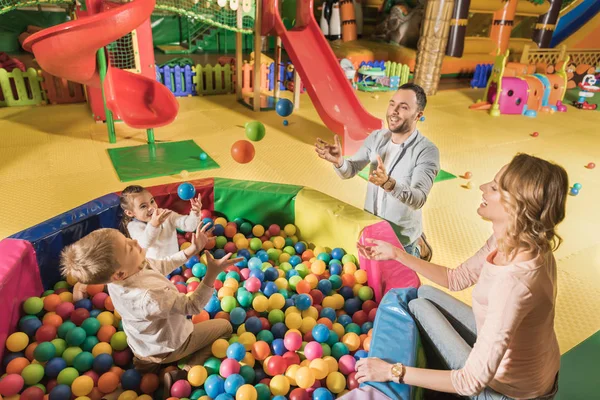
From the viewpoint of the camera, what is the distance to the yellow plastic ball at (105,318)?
1827 mm

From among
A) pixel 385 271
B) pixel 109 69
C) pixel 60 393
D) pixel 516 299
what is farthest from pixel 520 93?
pixel 60 393

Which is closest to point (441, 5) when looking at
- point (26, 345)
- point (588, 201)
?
point (588, 201)

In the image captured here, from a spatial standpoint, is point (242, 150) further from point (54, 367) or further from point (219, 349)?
point (54, 367)

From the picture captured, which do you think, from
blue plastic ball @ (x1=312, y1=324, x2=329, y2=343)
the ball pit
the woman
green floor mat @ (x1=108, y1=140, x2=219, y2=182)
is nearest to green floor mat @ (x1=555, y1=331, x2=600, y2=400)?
the woman

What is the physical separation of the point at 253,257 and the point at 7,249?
108 cm

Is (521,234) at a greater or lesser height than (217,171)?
greater

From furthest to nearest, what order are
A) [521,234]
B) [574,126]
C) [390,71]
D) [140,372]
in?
[390,71]
[574,126]
[140,372]
[521,234]

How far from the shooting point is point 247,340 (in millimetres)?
1753

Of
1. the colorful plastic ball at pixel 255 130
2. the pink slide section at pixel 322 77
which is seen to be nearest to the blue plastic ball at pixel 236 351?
the colorful plastic ball at pixel 255 130

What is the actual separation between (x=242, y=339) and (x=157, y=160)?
85.8 inches

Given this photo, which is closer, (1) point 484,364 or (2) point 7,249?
(1) point 484,364

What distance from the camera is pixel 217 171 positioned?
11.2ft

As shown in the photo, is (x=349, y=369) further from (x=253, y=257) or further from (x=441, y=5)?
(x=441, y=5)

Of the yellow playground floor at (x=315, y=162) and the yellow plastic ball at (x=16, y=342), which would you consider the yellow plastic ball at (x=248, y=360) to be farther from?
the yellow playground floor at (x=315, y=162)
